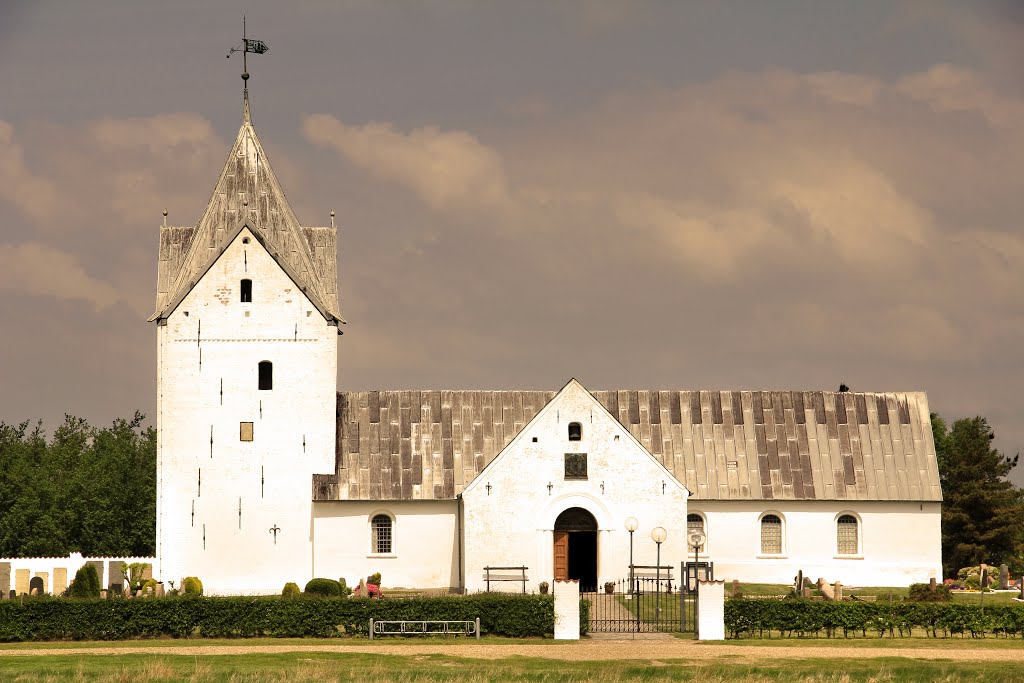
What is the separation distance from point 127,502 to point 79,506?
322cm

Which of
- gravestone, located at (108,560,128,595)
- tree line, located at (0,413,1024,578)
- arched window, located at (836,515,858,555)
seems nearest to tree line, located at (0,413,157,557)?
tree line, located at (0,413,1024,578)

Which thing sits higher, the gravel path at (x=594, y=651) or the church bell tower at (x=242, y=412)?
the church bell tower at (x=242, y=412)

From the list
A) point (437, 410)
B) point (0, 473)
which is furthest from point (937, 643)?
point (0, 473)

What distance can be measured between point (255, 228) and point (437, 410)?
355 inches

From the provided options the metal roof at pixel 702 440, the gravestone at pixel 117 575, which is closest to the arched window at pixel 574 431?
the metal roof at pixel 702 440

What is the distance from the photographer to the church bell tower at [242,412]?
52.0m

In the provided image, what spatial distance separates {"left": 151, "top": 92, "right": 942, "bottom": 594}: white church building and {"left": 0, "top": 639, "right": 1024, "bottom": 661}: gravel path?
13241 mm

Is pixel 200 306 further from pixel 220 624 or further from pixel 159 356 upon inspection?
pixel 220 624

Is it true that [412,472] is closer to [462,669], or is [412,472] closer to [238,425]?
[238,425]

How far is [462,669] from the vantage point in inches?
1302

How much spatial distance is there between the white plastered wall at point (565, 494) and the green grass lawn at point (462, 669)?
15575 millimetres

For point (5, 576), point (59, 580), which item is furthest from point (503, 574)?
point (5, 576)

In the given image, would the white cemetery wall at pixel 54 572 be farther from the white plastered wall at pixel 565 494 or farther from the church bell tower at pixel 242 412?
the white plastered wall at pixel 565 494

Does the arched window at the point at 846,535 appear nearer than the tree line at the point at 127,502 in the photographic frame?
Yes
